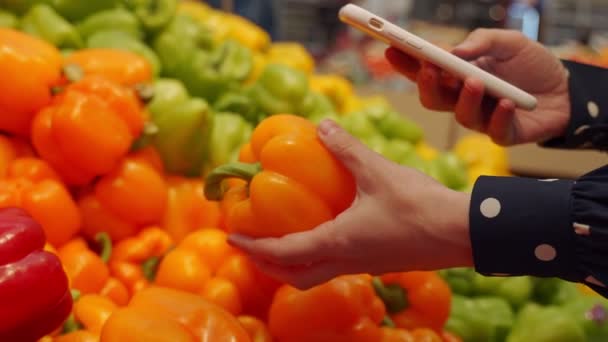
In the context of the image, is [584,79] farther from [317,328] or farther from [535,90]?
[317,328]

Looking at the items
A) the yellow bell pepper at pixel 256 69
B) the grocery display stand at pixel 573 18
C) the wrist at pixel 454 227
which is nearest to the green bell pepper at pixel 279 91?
the yellow bell pepper at pixel 256 69

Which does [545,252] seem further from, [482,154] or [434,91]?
[482,154]

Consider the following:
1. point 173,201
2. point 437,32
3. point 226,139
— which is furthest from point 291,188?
point 437,32

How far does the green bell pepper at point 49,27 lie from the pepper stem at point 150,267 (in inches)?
24.9

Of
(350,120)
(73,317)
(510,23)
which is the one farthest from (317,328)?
(510,23)

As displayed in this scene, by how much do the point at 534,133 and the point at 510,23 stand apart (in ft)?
12.3

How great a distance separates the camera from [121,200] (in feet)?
4.33

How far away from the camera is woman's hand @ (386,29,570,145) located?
1135 millimetres

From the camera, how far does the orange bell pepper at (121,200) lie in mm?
1323

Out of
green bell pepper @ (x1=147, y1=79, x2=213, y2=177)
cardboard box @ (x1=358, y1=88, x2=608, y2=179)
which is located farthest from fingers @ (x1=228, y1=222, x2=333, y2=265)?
cardboard box @ (x1=358, y1=88, x2=608, y2=179)

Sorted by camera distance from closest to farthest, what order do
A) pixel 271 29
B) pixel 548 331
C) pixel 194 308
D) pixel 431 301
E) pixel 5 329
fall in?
pixel 5 329 < pixel 194 308 < pixel 431 301 < pixel 548 331 < pixel 271 29

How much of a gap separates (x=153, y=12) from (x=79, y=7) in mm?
196

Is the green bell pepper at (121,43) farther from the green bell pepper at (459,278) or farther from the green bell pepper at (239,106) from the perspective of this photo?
the green bell pepper at (459,278)

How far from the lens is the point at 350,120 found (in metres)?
1.99
